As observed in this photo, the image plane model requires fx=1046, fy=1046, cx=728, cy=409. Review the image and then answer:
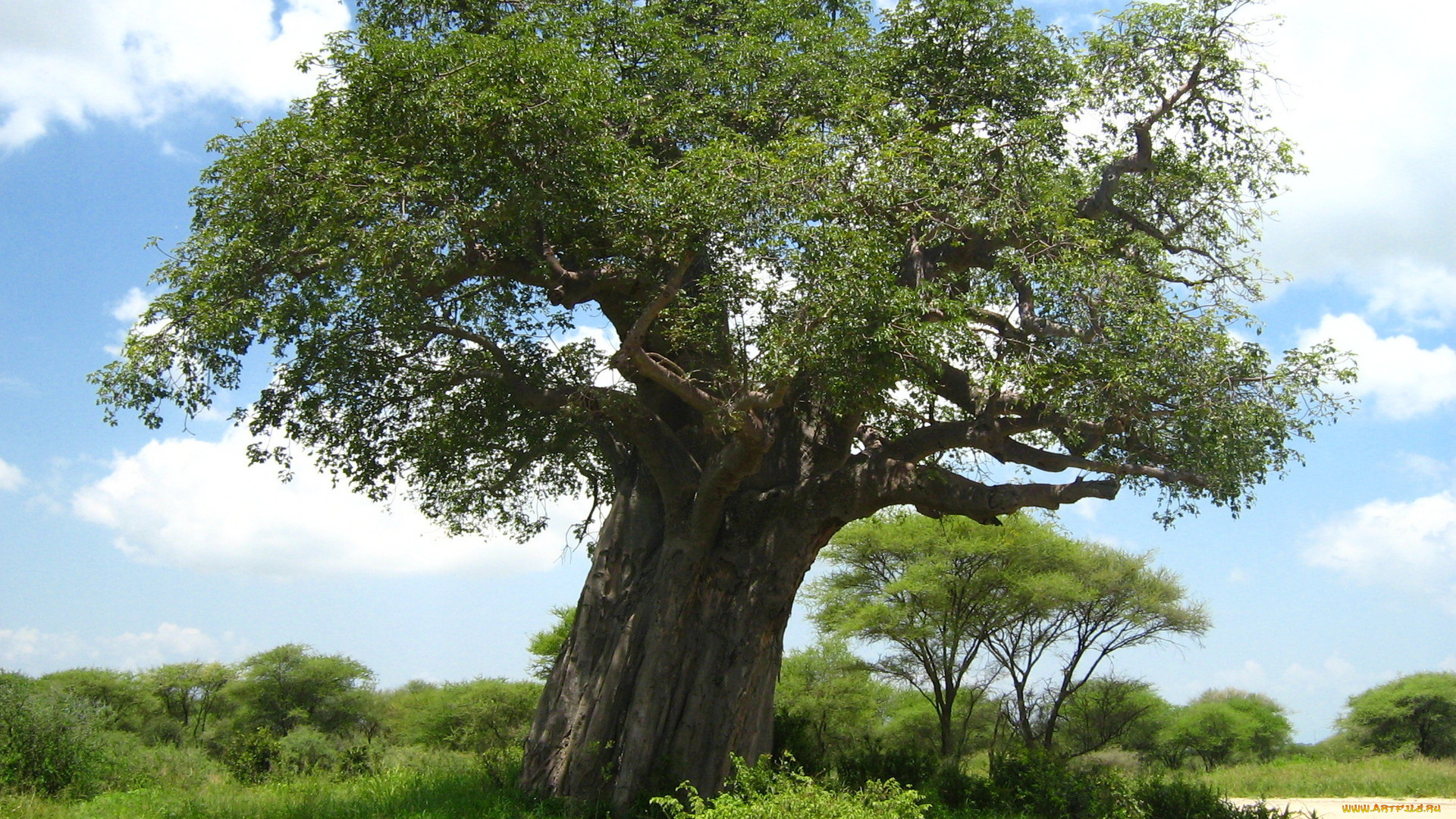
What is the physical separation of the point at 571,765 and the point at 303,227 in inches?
210

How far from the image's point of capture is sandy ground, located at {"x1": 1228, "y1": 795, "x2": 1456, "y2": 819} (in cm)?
1441

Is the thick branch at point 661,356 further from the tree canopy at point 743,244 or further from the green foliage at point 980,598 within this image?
the green foliage at point 980,598

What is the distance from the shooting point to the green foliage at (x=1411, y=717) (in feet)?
76.2

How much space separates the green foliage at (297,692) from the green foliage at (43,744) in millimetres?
12157

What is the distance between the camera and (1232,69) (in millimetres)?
10359

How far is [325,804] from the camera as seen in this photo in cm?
959

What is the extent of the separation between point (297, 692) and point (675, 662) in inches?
663

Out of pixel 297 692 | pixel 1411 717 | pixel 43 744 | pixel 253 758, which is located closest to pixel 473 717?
pixel 297 692

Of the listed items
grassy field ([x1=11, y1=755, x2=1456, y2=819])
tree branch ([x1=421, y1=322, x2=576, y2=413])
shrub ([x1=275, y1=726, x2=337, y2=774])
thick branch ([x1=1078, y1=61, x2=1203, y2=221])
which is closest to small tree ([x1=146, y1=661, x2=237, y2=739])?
shrub ([x1=275, y1=726, x2=337, y2=774])

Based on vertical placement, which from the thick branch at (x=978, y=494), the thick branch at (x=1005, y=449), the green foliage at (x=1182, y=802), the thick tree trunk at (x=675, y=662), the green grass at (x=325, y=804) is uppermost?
the thick branch at (x=1005, y=449)

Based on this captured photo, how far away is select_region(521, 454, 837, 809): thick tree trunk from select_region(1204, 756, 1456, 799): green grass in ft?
31.7

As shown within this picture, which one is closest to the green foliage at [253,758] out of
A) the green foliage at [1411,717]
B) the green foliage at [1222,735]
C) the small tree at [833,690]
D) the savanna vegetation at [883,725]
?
the savanna vegetation at [883,725]

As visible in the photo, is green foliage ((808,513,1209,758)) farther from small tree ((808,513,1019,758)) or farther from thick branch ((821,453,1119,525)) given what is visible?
thick branch ((821,453,1119,525))

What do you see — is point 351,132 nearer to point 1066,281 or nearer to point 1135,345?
point 1066,281
